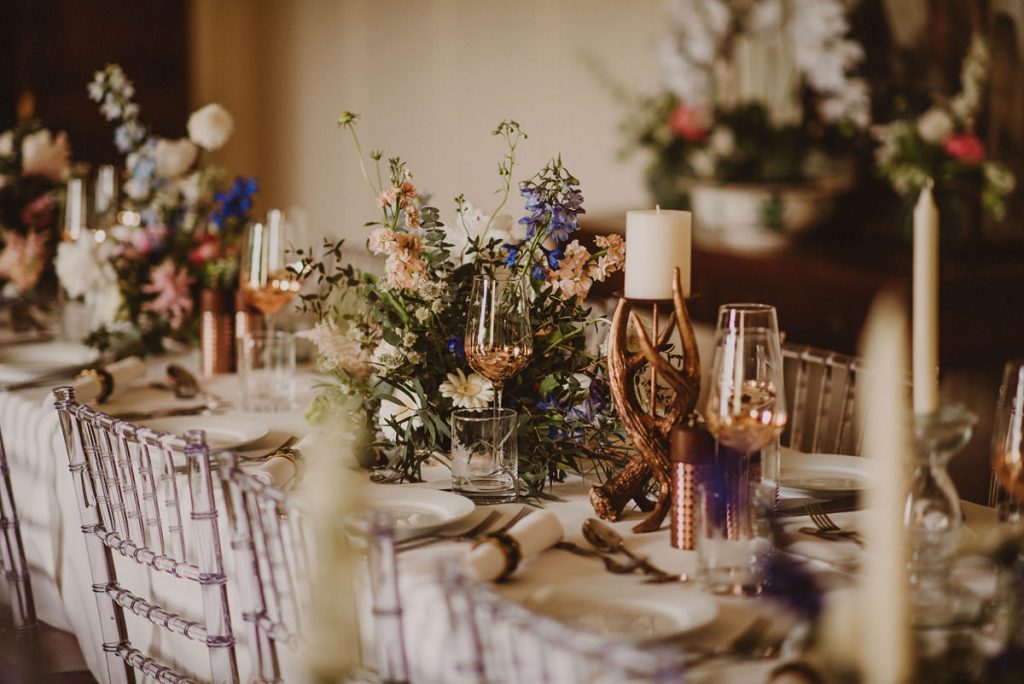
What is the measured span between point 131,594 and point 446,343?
0.57 meters

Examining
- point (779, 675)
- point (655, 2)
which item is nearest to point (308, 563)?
point (779, 675)

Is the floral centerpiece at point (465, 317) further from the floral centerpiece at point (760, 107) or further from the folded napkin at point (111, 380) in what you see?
the floral centerpiece at point (760, 107)

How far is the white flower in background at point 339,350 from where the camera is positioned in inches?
72.5

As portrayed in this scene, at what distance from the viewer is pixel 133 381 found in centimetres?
236

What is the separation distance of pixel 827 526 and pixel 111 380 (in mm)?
1425

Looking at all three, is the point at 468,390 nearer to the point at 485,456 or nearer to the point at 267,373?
the point at 485,456

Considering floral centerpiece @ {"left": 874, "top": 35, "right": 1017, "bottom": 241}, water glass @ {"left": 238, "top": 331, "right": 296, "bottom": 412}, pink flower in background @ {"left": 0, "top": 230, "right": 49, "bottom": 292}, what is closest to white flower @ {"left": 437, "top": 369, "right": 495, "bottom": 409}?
water glass @ {"left": 238, "top": 331, "right": 296, "bottom": 412}

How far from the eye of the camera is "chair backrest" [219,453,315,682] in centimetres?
122

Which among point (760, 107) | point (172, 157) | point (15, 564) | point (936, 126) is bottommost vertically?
point (15, 564)

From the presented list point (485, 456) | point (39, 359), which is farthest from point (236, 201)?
point (485, 456)

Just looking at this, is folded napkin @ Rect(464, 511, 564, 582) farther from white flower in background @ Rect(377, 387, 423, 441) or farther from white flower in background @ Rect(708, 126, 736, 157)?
white flower in background @ Rect(708, 126, 736, 157)

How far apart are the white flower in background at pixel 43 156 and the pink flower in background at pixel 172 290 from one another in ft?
2.08

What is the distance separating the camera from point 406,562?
1.37 metres

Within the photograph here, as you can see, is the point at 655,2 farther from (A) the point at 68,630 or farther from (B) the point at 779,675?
(B) the point at 779,675
